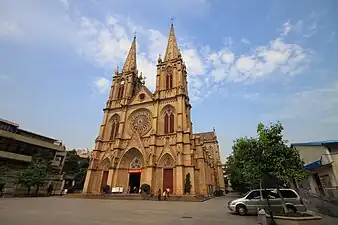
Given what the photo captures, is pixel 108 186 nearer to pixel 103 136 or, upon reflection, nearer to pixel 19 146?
pixel 103 136

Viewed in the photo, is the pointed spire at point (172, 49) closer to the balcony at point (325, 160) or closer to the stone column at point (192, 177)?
the stone column at point (192, 177)

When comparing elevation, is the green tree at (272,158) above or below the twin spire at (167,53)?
below

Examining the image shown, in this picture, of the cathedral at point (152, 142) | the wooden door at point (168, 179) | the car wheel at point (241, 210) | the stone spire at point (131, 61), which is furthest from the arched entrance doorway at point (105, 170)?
the car wheel at point (241, 210)

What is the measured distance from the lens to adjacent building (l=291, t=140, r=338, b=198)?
1348cm

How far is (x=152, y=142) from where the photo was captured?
2659 cm

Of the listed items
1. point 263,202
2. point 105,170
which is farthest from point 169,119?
point 263,202

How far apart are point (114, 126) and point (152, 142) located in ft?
31.9

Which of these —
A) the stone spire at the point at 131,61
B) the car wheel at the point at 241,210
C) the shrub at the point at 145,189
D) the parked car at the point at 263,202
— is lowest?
the car wheel at the point at 241,210

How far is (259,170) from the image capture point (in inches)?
347

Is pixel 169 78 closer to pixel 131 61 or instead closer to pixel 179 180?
pixel 131 61

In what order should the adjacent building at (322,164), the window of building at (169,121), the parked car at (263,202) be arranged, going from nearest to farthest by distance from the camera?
the parked car at (263,202), the adjacent building at (322,164), the window of building at (169,121)

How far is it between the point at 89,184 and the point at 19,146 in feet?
45.6

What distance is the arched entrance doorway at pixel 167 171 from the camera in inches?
965

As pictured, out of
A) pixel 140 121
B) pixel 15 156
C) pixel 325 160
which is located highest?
pixel 140 121
